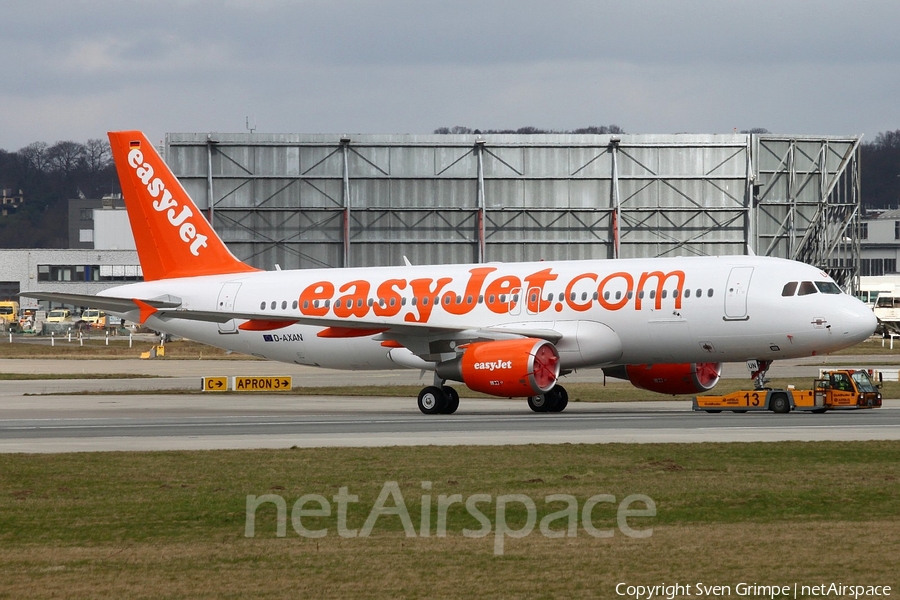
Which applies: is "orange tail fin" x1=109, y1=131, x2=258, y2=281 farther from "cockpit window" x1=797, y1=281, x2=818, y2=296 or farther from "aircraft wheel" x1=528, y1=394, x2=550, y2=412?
"cockpit window" x1=797, y1=281, x2=818, y2=296

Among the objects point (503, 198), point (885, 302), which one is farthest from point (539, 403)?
point (885, 302)

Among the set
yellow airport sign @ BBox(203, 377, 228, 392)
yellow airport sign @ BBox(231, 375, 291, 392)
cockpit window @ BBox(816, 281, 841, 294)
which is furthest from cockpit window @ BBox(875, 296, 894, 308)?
cockpit window @ BBox(816, 281, 841, 294)

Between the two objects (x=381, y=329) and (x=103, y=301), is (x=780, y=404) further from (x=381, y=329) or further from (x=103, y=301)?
(x=103, y=301)

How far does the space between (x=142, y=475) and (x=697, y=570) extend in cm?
1042

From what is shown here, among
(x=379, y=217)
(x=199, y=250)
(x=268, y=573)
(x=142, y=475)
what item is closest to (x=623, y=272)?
(x=199, y=250)

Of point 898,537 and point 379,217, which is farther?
point 379,217

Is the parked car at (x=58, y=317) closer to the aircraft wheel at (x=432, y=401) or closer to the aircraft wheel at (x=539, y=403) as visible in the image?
the aircraft wheel at (x=432, y=401)

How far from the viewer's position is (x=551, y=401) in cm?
3644

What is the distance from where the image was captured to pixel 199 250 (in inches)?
1700

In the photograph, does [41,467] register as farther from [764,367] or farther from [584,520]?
[764,367]

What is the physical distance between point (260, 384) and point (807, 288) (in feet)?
75.8

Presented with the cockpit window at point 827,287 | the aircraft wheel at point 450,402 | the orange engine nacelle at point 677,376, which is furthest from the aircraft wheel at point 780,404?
the aircraft wheel at point 450,402

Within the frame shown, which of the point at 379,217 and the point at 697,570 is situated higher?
the point at 379,217

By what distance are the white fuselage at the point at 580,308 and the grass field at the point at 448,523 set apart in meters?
10.5
